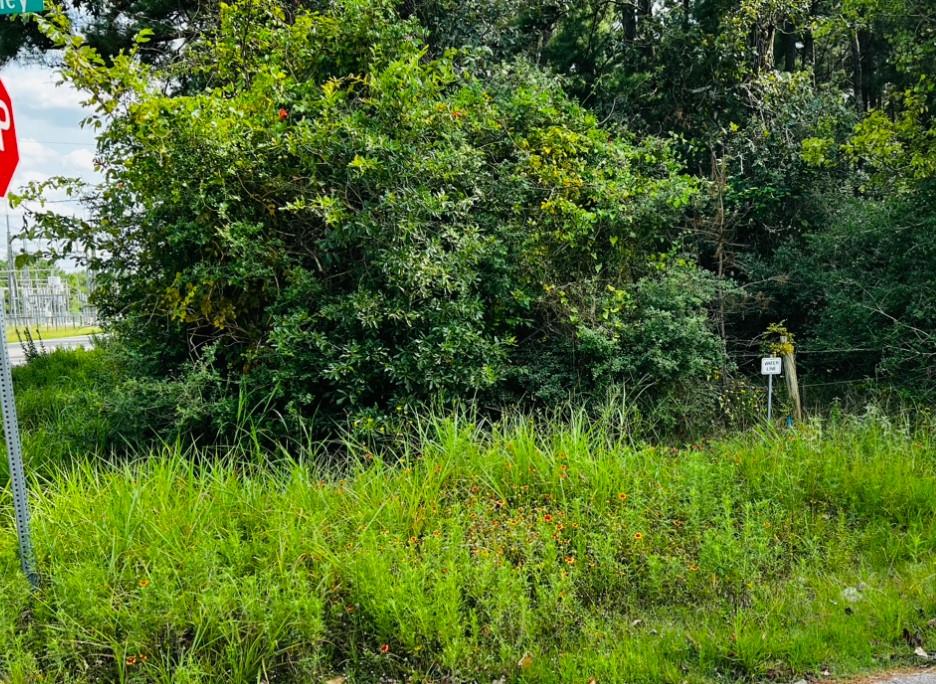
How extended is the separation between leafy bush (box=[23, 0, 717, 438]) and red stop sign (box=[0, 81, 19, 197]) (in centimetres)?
205

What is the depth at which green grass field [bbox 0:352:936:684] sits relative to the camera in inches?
127

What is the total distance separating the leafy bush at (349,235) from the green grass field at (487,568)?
3.63 ft

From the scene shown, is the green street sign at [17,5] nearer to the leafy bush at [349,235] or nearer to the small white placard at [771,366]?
the leafy bush at [349,235]

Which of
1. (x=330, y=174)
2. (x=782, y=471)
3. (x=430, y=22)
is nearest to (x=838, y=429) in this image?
(x=782, y=471)

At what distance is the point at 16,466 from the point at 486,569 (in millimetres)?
2408

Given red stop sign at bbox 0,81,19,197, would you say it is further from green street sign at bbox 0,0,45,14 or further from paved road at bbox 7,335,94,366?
paved road at bbox 7,335,94,366

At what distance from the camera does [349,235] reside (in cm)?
573

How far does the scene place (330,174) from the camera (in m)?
6.05

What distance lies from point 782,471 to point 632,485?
1.13 m

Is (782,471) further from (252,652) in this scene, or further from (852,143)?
(852,143)

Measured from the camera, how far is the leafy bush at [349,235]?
18.6ft

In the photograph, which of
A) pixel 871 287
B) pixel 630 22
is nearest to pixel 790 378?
pixel 871 287

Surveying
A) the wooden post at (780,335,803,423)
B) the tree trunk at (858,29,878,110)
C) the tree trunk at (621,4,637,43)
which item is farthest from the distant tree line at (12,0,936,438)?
the tree trunk at (858,29,878,110)

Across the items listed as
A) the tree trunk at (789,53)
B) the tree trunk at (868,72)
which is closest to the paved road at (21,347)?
the tree trunk at (789,53)
